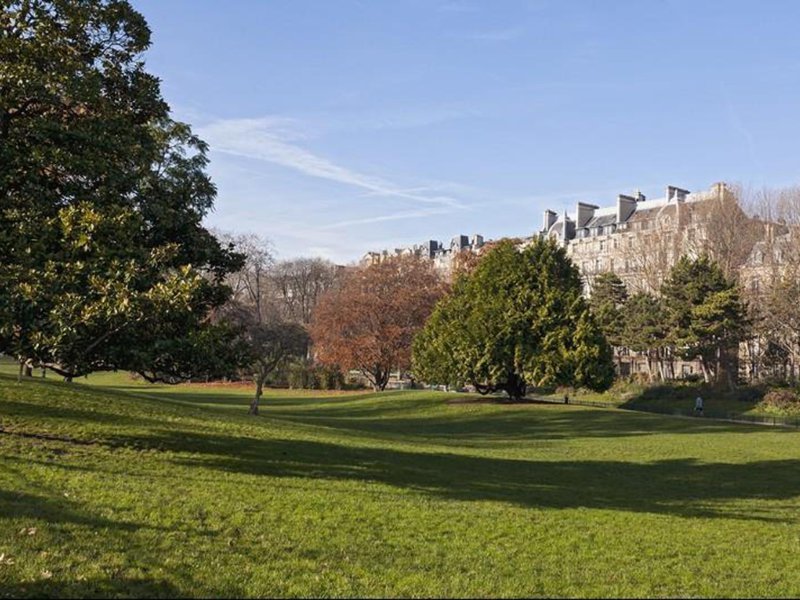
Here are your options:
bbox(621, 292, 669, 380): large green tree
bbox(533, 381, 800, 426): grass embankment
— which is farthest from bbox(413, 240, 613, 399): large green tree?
bbox(621, 292, 669, 380): large green tree

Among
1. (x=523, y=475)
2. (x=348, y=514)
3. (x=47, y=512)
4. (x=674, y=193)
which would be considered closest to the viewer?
(x=47, y=512)

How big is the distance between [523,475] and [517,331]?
2449 cm

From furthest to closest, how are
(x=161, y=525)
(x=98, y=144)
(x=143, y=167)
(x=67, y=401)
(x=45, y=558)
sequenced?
(x=67, y=401) → (x=143, y=167) → (x=98, y=144) → (x=161, y=525) → (x=45, y=558)

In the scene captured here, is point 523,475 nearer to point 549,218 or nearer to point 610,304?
point 610,304

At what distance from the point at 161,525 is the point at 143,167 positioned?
8212 millimetres

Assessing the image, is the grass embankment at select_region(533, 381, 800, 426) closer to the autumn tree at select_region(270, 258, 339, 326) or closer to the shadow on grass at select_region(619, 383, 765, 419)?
the shadow on grass at select_region(619, 383, 765, 419)

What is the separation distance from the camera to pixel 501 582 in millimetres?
8336

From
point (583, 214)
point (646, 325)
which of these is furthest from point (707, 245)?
point (583, 214)

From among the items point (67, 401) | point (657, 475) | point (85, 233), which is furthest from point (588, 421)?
point (85, 233)

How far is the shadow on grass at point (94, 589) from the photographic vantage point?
705cm

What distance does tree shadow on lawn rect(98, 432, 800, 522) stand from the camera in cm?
1524

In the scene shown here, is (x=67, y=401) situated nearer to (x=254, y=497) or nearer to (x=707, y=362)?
(x=254, y=497)

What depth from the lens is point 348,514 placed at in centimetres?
1177

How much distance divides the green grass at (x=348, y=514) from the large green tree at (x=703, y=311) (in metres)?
28.9
